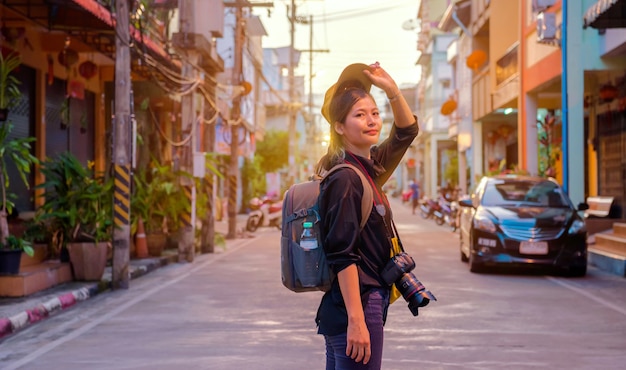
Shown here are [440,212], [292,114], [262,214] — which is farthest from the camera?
→ [292,114]

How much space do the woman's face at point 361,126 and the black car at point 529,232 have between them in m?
11.4

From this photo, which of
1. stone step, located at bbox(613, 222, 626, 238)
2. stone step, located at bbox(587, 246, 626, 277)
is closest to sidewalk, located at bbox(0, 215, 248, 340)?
stone step, located at bbox(587, 246, 626, 277)

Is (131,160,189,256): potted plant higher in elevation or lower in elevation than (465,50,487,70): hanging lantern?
lower

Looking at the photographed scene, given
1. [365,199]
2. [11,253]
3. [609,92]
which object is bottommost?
[11,253]

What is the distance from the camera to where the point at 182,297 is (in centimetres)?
1238

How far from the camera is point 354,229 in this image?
355 cm

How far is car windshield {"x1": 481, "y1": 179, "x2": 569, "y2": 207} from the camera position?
1591 centimetres

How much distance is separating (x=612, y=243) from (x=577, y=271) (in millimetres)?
3108

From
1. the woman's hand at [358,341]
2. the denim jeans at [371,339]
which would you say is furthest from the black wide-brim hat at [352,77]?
the woman's hand at [358,341]

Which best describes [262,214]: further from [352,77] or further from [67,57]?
[352,77]

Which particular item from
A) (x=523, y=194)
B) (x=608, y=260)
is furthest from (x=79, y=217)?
(x=608, y=260)

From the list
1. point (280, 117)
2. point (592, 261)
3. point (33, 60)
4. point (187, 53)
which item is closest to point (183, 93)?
point (187, 53)

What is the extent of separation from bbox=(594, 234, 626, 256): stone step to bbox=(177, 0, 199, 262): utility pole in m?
7.95

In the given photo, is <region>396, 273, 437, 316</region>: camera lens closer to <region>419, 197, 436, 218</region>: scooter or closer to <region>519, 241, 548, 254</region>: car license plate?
<region>519, 241, 548, 254</region>: car license plate
